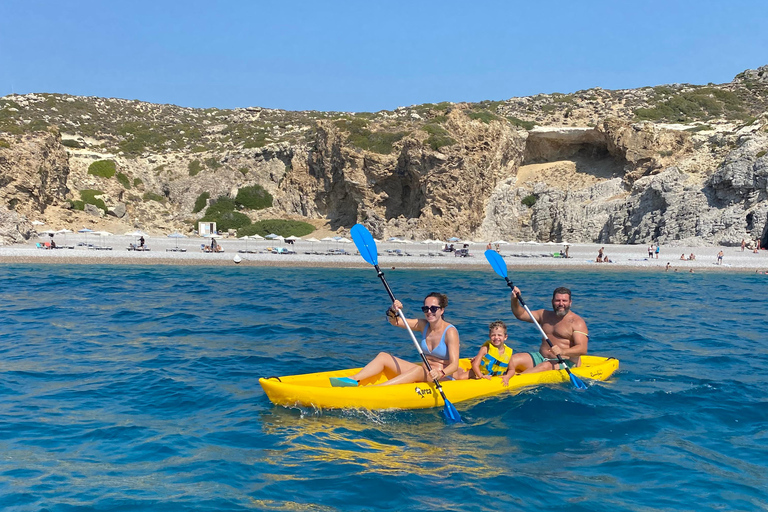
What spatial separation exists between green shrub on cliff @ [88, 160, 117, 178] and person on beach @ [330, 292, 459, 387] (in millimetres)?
48776

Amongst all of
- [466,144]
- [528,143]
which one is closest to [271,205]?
[466,144]

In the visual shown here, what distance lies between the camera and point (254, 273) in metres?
26.8

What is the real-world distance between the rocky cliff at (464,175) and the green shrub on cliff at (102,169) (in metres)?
0.36

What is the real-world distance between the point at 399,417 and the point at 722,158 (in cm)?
4171

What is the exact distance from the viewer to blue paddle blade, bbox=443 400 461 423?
688 centimetres

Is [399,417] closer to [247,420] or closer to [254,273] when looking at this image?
[247,420]

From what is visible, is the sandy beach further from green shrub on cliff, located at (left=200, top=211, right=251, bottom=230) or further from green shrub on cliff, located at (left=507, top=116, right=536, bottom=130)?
green shrub on cliff, located at (left=507, top=116, right=536, bottom=130)

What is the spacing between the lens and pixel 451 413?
6.91 meters

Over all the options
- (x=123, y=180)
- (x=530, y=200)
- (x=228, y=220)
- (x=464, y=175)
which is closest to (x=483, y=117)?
(x=464, y=175)

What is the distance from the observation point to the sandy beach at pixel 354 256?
30.2m

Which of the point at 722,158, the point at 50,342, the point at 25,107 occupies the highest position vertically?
the point at 25,107

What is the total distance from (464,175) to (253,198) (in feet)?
61.3

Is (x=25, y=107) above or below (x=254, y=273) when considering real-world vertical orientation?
above

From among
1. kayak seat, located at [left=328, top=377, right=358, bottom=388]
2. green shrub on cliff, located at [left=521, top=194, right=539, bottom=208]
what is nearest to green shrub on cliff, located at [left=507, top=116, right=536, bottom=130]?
green shrub on cliff, located at [left=521, top=194, right=539, bottom=208]
